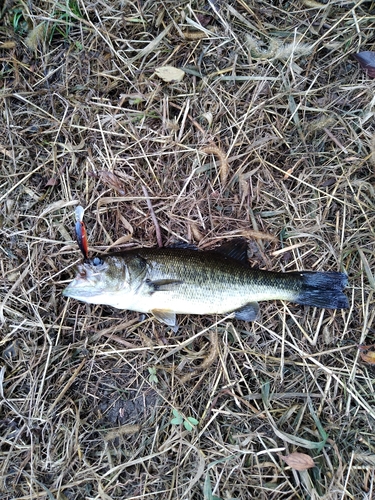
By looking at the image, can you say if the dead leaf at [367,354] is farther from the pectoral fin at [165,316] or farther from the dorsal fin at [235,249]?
the pectoral fin at [165,316]

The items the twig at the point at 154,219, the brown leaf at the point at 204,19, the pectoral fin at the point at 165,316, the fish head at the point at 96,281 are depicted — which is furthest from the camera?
the brown leaf at the point at 204,19

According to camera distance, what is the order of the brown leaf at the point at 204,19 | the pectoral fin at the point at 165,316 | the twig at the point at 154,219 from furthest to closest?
the brown leaf at the point at 204,19 → the twig at the point at 154,219 → the pectoral fin at the point at 165,316

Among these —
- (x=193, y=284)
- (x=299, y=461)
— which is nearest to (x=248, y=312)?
(x=193, y=284)

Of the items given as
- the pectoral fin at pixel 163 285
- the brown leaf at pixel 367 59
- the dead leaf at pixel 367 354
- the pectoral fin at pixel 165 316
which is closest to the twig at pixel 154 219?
the pectoral fin at pixel 163 285

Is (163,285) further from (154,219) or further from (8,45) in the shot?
(8,45)

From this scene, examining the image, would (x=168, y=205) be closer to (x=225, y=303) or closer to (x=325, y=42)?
(x=225, y=303)

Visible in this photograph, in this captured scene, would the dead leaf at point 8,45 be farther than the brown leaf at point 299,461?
Yes

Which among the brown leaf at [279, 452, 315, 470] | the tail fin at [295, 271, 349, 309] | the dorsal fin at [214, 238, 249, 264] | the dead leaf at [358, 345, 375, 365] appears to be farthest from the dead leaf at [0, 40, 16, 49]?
the brown leaf at [279, 452, 315, 470]
